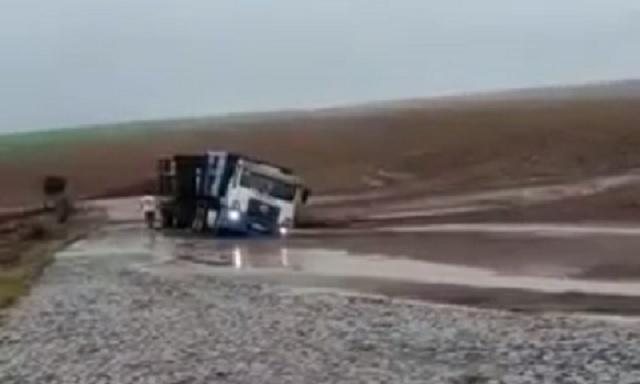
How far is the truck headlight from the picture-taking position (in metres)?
60.1

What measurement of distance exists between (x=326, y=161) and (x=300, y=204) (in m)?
53.0

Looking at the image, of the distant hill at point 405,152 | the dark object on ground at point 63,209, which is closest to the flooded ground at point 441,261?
the dark object on ground at point 63,209

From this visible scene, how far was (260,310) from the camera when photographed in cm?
3503

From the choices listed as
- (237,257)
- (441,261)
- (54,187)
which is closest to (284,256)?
(237,257)

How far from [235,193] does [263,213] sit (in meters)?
1.61

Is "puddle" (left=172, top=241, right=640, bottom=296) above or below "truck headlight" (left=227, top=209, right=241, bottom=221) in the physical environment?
below

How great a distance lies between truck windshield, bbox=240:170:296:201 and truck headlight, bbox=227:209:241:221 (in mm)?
1274

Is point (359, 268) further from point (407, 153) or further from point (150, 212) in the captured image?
point (407, 153)

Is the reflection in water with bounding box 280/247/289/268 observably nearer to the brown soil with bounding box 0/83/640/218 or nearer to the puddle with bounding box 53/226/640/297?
the puddle with bounding box 53/226/640/297

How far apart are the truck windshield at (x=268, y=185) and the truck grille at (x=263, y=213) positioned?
551 mm

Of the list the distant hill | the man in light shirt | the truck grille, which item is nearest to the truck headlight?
the truck grille

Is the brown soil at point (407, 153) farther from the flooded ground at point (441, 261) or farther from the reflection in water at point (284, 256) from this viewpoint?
the reflection in water at point (284, 256)

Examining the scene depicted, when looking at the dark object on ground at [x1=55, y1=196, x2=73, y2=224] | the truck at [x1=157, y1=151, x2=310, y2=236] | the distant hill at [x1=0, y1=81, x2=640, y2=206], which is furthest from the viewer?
the distant hill at [x1=0, y1=81, x2=640, y2=206]

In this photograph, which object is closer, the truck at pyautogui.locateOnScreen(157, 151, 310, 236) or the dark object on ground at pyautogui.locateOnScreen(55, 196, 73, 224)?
the truck at pyautogui.locateOnScreen(157, 151, 310, 236)
